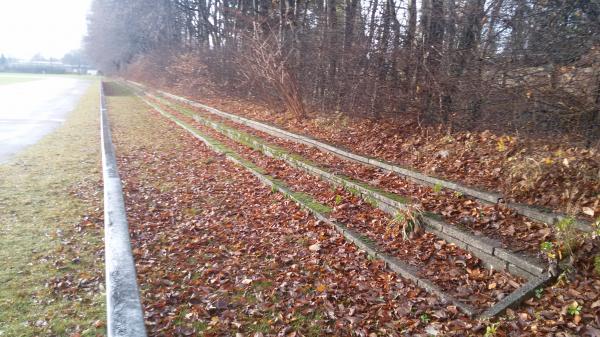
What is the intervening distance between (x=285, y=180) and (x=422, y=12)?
458 cm

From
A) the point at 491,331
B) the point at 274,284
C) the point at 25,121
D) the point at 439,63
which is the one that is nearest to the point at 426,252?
the point at 491,331

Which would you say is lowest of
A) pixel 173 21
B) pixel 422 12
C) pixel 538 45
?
pixel 538 45

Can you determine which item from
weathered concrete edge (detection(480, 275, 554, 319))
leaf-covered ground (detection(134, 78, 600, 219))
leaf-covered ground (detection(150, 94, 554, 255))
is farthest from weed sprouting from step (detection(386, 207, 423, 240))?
weathered concrete edge (detection(480, 275, 554, 319))

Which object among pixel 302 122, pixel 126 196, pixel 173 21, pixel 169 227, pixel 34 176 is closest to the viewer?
pixel 169 227

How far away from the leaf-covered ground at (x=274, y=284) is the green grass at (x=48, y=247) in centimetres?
63

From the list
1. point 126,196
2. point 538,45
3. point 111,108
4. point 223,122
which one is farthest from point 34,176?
point 111,108

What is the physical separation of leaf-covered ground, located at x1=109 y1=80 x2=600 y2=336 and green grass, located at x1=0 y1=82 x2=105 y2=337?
0.63 metres

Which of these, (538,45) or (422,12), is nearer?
(538,45)

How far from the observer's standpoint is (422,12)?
29.2ft

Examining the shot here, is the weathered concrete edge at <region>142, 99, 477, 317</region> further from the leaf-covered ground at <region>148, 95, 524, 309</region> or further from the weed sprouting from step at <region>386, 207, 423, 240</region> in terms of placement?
the weed sprouting from step at <region>386, 207, 423, 240</region>

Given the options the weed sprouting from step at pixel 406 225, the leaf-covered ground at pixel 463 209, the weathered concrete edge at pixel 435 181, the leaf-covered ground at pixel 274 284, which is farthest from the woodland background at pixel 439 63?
the leaf-covered ground at pixel 274 284

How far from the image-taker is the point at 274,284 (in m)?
4.77

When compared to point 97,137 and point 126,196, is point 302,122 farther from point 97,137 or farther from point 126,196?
point 97,137

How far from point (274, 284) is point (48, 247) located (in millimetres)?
3407
